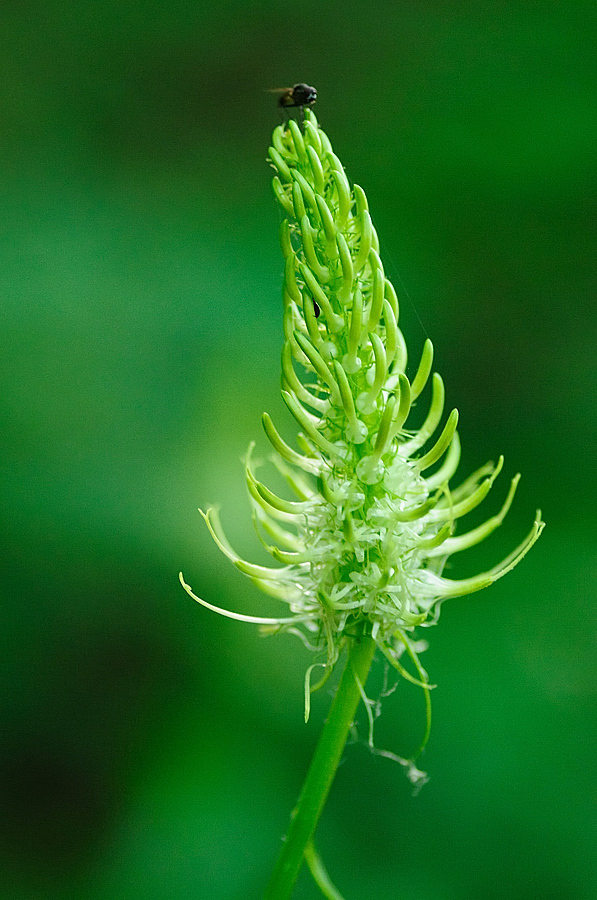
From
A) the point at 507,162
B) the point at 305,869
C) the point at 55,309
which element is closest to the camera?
the point at 305,869

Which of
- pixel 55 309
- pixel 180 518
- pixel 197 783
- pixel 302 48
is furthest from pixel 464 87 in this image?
pixel 197 783

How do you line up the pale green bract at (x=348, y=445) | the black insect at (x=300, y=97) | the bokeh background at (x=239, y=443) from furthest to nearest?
the bokeh background at (x=239, y=443) → the black insect at (x=300, y=97) → the pale green bract at (x=348, y=445)

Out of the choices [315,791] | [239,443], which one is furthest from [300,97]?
[239,443]

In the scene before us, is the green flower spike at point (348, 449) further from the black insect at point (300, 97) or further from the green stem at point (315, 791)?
the black insect at point (300, 97)

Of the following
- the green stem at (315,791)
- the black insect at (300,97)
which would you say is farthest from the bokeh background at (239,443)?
the green stem at (315,791)

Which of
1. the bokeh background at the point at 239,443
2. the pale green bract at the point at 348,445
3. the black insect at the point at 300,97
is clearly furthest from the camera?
the bokeh background at the point at 239,443

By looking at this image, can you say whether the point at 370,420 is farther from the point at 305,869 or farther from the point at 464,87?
the point at 464,87
